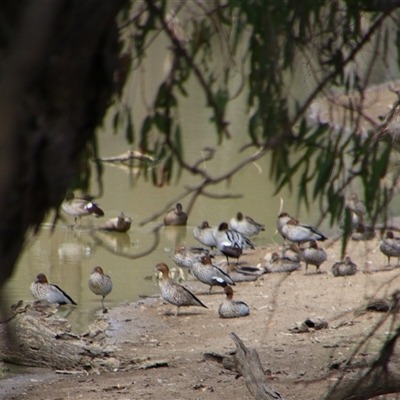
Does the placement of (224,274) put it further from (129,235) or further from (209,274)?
(129,235)

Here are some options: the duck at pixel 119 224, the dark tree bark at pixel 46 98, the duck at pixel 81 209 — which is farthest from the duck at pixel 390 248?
the dark tree bark at pixel 46 98

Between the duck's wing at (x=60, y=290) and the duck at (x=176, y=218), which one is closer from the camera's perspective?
the duck's wing at (x=60, y=290)

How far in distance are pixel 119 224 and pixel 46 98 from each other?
43.4 feet

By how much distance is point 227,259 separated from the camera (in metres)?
14.3

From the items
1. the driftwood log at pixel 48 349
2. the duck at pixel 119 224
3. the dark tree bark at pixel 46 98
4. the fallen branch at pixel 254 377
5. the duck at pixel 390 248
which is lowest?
the driftwood log at pixel 48 349

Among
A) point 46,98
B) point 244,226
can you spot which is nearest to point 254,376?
point 46,98

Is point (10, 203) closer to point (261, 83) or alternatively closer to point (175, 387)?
point (261, 83)

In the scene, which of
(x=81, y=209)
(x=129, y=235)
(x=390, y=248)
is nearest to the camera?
(x=390, y=248)

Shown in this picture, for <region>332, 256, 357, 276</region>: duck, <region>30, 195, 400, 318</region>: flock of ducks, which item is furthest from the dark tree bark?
<region>332, 256, 357, 276</region>: duck

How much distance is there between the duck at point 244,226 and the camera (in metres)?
15.3

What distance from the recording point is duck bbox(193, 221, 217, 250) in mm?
14672

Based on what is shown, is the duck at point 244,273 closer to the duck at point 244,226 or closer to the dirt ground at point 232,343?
the dirt ground at point 232,343

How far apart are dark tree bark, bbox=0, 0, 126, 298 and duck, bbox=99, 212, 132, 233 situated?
42.6ft

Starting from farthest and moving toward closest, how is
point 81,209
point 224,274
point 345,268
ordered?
point 81,209 < point 224,274 < point 345,268
